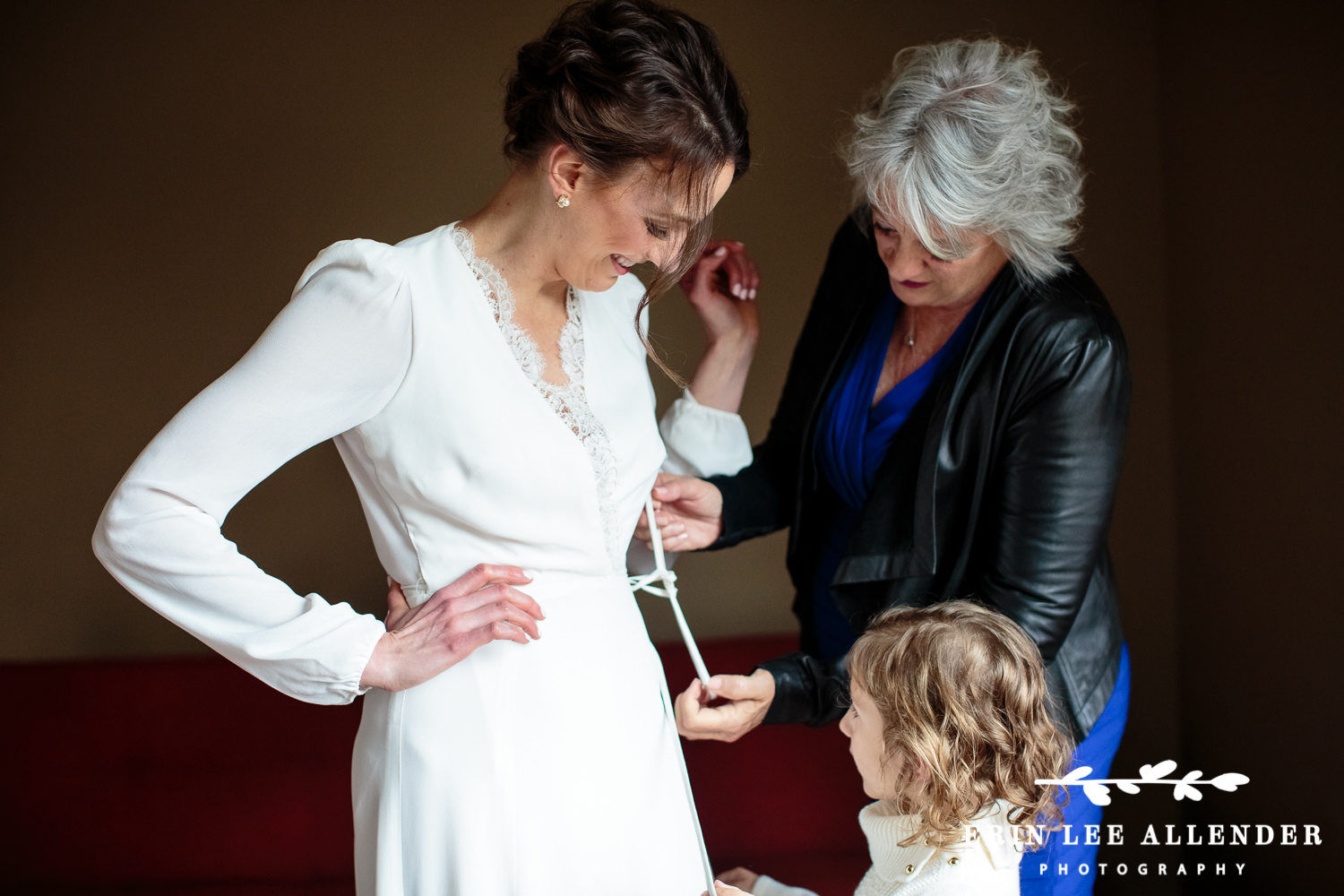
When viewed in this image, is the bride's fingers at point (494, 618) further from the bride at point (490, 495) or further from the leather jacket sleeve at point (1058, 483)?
the leather jacket sleeve at point (1058, 483)

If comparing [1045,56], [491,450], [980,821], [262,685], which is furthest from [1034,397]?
[262,685]

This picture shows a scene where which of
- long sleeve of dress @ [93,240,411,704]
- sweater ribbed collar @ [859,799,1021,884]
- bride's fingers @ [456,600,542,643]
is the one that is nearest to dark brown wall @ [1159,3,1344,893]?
sweater ribbed collar @ [859,799,1021,884]

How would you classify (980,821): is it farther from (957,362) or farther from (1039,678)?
(957,362)

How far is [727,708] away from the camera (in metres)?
1.56

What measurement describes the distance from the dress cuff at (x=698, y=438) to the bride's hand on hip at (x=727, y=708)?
428mm

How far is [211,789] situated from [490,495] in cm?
211

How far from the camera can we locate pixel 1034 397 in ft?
5.12

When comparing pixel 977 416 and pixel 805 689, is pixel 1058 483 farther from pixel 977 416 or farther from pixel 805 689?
pixel 805 689

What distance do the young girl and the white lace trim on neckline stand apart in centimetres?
41

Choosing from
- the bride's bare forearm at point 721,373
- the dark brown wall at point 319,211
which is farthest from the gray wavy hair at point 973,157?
the dark brown wall at point 319,211

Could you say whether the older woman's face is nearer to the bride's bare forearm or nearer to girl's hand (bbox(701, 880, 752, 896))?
the bride's bare forearm

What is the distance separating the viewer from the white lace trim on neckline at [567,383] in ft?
4.48

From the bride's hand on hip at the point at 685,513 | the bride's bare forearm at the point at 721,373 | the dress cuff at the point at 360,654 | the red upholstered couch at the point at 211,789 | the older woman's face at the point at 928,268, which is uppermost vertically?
the older woman's face at the point at 928,268

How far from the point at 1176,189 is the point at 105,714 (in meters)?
3.36
